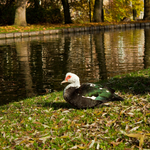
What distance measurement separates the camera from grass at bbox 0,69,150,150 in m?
4.48

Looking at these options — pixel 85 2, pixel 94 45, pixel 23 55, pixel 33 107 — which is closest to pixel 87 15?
pixel 85 2

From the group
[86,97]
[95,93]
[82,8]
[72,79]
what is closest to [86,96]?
[86,97]

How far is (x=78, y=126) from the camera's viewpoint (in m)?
5.13

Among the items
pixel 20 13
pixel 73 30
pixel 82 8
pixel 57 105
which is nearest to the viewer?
pixel 57 105

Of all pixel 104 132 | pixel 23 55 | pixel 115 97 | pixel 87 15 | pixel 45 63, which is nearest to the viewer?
pixel 104 132

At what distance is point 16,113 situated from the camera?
636 centimetres

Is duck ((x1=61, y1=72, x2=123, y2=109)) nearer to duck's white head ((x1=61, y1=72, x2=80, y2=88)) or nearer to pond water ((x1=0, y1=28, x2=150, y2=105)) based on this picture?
duck's white head ((x1=61, y1=72, x2=80, y2=88))

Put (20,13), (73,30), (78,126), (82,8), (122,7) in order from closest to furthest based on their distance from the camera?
1. (78,126)
2. (73,30)
3. (20,13)
4. (82,8)
5. (122,7)

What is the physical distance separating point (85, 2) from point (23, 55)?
28.9 metres

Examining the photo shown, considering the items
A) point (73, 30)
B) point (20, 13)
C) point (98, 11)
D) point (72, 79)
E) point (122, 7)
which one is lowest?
point (72, 79)

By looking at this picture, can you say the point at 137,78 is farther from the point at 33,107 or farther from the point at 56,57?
the point at 56,57

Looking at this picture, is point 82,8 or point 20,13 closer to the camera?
point 20,13

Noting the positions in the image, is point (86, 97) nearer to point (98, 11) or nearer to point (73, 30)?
point (73, 30)

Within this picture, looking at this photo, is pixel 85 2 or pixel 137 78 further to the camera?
pixel 85 2
